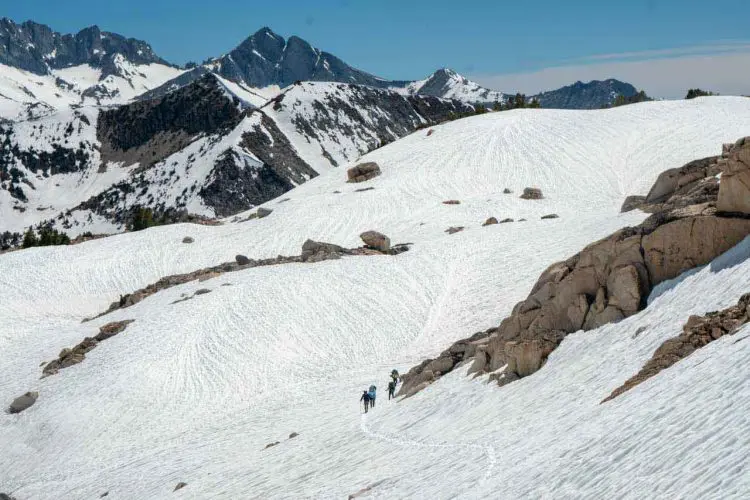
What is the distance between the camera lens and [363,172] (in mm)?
96438

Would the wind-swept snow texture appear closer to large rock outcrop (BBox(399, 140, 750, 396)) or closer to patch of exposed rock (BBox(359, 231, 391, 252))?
large rock outcrop (BBox(399, 140, 750, 396))

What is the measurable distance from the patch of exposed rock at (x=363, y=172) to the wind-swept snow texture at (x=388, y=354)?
2774 mm

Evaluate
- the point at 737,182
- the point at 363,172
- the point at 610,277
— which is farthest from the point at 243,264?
the point at 737,182

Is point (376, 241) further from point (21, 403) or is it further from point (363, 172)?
point (363, 172)

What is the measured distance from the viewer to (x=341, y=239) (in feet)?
246

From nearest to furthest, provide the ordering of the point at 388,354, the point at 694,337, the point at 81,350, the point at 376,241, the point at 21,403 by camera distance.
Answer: the point at 694,337, the point at 21,403, the point at 388,354, the point at 81,350, the point at 376,241

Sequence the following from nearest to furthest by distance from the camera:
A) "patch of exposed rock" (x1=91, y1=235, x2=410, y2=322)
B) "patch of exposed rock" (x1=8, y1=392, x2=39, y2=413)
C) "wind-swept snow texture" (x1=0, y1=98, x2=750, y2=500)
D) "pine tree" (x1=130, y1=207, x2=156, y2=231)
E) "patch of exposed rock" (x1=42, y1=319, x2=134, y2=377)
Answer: "wind-swept snow texture" (x1=0, y1=98, x2=750, y2=500) < "patch of exposed rock" (x1=8, y1=392, x2=39, y2=413) < "patch of exposed rock" (x1=42, y1=319, x2=134, y2=377) < "patch of exposed rock" (x1=91, y1=235, x2=410, y2=322) < "pine tree" (x1=130, y1=207, x2=156, y2=231)

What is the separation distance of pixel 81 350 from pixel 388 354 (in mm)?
19670

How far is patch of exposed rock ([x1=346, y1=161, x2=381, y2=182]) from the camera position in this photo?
9544 cm

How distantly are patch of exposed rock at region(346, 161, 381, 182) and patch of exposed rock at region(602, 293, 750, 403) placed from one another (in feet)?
256

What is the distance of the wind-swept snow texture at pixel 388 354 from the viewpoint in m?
14.8

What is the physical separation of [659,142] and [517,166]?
19198 mm

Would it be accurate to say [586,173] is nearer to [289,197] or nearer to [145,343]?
[289,197]

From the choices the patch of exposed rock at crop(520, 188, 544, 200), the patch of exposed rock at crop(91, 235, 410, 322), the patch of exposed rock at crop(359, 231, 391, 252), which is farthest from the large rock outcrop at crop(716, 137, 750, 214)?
the patch of exposed rock at crop(520, 188, 544, 200)
